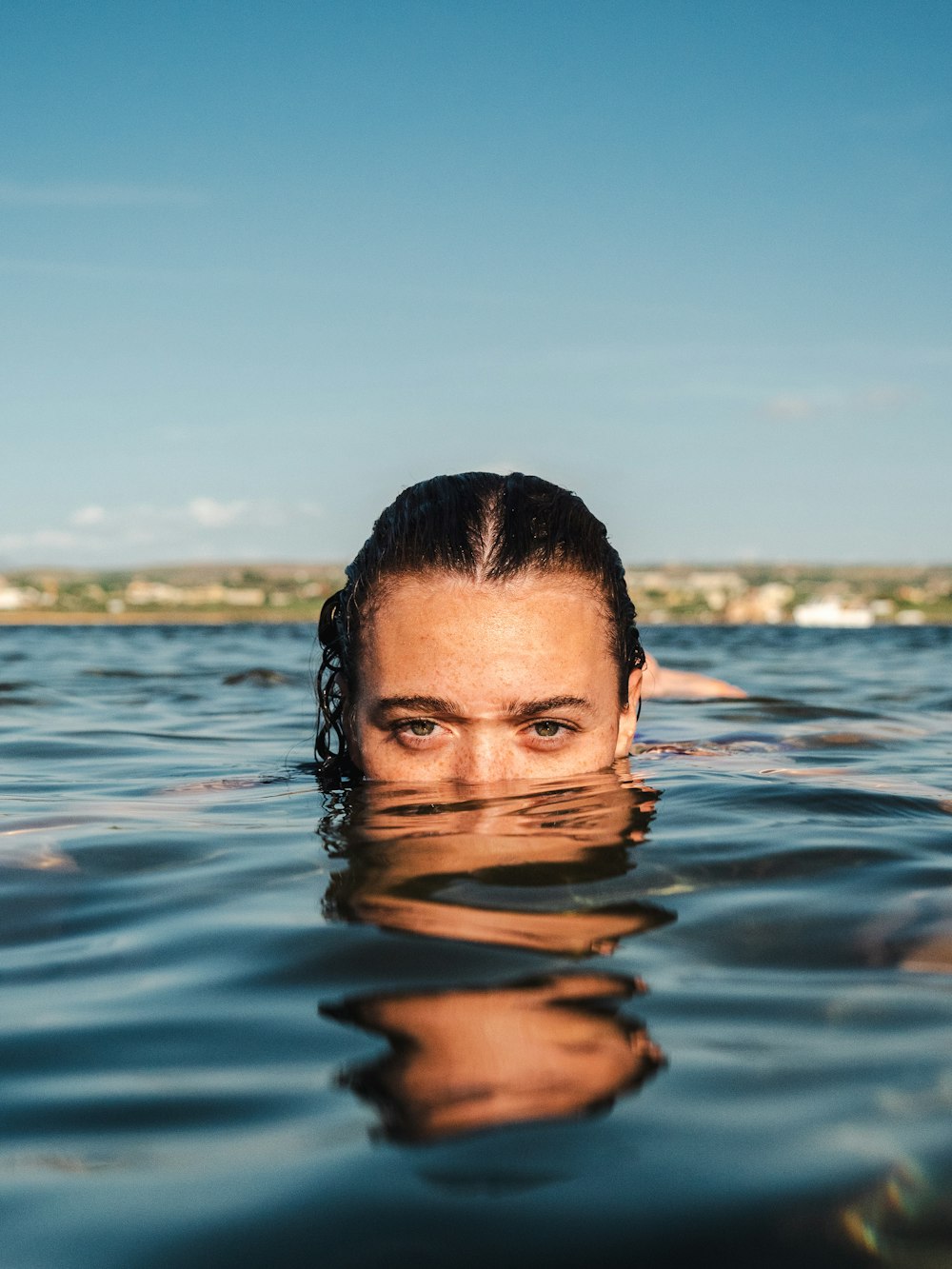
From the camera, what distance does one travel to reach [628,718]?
191 inches

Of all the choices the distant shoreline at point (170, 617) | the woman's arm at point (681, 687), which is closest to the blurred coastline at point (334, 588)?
the distant shoreline at point (170, 617)

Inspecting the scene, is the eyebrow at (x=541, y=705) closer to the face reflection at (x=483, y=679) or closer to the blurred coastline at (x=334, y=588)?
the face reflection at (x=483, y=679)

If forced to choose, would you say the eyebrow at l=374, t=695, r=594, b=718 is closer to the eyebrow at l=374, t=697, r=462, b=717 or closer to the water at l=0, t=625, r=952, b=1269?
the eyebrow at l=374, t=697, r=462, b=717

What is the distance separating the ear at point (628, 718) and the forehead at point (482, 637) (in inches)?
22.7

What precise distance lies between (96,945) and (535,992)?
3.43 feet

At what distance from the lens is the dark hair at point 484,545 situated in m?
4.14

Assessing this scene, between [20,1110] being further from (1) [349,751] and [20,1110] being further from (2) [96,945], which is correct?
(1) [349,751]

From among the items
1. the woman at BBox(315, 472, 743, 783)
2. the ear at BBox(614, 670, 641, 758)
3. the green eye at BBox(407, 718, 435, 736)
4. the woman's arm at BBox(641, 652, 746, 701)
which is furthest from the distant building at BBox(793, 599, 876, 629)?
the green eye at BBox(407, 718, 435, 736)

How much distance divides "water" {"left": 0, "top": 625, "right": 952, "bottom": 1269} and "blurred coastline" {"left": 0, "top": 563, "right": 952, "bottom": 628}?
5043 cm

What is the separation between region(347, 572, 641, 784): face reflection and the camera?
3.96 m

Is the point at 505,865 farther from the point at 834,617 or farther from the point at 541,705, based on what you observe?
the point at 834,617

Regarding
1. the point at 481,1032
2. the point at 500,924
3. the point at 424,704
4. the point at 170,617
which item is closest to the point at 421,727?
the point at 424,704

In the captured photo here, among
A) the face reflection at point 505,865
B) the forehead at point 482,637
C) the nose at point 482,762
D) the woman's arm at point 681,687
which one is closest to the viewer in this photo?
the face reflection at point 505,865

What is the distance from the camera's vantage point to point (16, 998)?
2158 mm
